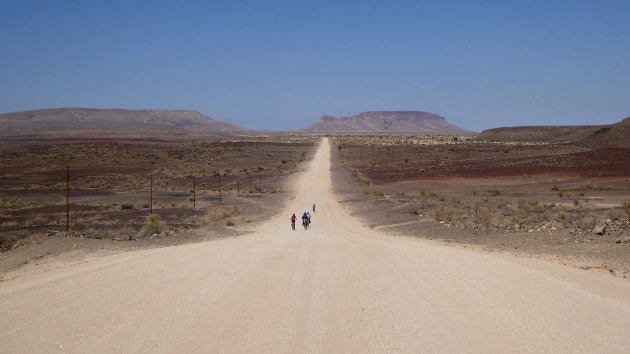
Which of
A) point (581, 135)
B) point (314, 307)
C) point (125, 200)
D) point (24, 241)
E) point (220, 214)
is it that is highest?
point (581, 135)

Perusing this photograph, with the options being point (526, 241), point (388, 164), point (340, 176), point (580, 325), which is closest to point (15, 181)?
point (340, 176)

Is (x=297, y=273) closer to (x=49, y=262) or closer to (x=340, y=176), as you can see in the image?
(x=49, y=262)

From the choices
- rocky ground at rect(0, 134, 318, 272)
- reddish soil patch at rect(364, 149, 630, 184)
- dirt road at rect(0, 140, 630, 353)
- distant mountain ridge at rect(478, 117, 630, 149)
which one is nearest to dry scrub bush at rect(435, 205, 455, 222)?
rocky ground at rect(0, 134, 318, 272)

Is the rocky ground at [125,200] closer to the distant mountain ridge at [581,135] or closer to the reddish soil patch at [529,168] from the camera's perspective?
the reddish soil patch at [529,168]

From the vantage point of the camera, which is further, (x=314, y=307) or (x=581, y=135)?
(x=581, y=135)

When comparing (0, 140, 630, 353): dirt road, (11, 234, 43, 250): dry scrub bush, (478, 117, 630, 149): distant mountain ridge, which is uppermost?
(478, 117, 630, 149): distant mountain ridge

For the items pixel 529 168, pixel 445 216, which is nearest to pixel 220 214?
pixel 445 216

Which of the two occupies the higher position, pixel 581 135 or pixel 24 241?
pixel 581 135

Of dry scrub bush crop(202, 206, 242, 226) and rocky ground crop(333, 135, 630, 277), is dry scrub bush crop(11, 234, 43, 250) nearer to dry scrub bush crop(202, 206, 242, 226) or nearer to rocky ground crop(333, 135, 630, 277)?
dry scrub bush crop(202, 206, 242, 226)

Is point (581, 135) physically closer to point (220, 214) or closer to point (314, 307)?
point (220, 214)

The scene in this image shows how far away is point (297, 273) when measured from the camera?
1323 cm

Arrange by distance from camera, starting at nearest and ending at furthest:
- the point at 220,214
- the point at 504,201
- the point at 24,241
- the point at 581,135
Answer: the point at 24,241 → the point at 220,214 → the point at 504,201 → the point at 581,135

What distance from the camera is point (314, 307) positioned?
988 cm

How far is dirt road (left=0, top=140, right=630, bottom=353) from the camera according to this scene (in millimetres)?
8031
